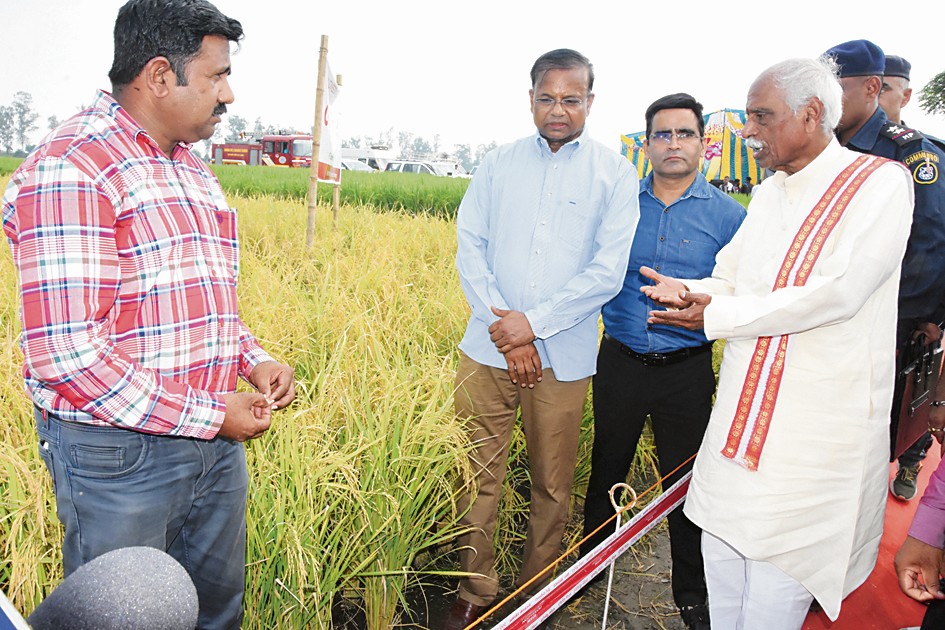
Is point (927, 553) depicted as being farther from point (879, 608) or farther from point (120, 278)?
point (120, 278)

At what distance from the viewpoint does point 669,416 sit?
215 centimetres

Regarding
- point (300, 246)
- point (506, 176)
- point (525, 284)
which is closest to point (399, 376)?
point (525, 284)

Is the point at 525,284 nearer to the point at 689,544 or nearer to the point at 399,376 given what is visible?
the point at 399,376

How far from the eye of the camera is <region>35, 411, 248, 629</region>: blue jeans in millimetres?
1148

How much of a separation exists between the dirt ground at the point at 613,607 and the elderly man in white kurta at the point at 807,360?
31.9 inches

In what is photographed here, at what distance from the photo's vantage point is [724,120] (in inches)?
495

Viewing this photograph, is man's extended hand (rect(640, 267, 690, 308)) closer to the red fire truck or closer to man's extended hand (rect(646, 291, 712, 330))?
man's extended hand (rect(646, 291, 712, 330))

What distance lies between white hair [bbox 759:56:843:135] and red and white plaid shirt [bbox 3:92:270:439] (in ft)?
4.08

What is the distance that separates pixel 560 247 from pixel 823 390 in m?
0.93

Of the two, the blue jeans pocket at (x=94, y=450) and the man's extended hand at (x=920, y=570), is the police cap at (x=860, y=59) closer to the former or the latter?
the man's extended hand at (x=920, y=570)

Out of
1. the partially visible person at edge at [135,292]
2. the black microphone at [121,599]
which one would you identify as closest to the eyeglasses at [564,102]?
the partially visible person at edge at [135,292]

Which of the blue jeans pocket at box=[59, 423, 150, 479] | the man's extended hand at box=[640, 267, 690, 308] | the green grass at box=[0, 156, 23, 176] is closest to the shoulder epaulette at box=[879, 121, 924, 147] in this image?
the man's extended hand at box=[640, 267, 690, 308]

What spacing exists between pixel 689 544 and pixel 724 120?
12.2 metres

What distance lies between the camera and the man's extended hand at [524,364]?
2.00 metres
